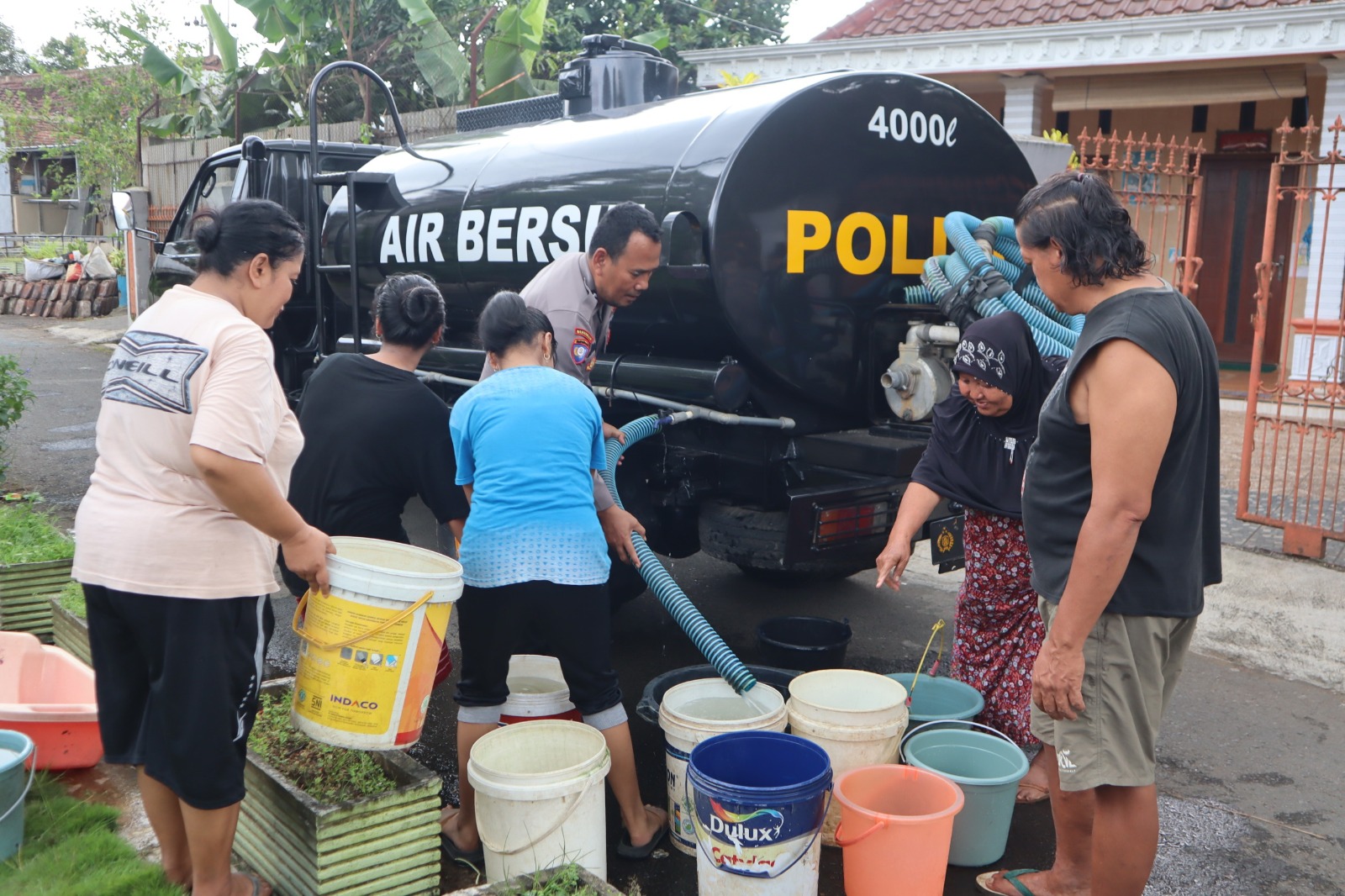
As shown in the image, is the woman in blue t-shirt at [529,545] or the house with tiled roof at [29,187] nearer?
the woman in blue t-shirt at [529,545]

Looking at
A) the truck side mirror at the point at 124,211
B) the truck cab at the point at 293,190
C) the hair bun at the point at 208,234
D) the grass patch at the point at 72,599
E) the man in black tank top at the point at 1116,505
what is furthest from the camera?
the truck side mirror at the point at 124,211

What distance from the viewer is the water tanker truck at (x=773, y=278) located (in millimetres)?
3910

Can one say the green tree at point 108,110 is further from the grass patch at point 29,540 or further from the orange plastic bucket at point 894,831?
the orange plastic bucket at point 894,831

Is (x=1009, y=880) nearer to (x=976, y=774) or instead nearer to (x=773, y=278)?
(x=976, y=774)

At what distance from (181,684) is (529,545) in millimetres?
900

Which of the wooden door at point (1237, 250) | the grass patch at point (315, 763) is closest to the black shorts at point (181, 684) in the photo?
the grass patch at point (315, 763)

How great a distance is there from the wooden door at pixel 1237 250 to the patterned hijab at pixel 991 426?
27.9 ft

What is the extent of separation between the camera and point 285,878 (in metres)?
2.77

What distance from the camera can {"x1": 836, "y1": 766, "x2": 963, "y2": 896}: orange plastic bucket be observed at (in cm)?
266

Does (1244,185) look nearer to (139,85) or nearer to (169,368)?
(169,368)

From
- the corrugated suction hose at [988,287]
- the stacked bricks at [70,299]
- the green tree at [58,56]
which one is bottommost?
the stacked bricks at [70,299]

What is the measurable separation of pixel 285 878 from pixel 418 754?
1108 millimetres

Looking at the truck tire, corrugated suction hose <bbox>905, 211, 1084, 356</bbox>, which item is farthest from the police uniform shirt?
corrugated suction hose <bbox>905, 211, 1084, 356</bbox>

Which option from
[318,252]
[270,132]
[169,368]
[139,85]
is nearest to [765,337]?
[169,368]
